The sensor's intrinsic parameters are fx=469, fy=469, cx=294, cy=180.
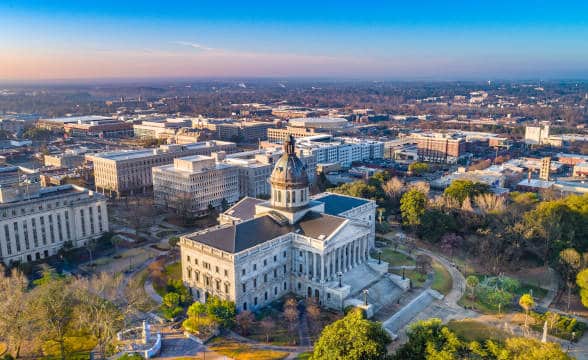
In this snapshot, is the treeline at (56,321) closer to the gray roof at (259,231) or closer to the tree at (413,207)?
the gray roof at (259,231)

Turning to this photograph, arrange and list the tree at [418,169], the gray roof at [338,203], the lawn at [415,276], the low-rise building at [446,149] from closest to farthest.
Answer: the lawn at [415,276] < the gray roof at [338,203] < the tree at [418,169] < the low-rise building at [446,149]

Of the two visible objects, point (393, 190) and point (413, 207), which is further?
point (393, 190)

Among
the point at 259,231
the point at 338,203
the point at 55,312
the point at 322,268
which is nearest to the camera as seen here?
the point at 55,312

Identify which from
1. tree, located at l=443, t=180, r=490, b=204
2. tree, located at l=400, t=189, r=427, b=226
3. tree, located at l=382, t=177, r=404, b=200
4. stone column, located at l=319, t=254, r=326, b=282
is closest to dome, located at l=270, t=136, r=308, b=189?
stone column, located at l=319, t=254, r=326, b=282

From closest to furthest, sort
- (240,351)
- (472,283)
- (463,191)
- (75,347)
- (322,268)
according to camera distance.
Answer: (240,351)
(75,347)
(322,268)
(472,283)
(463,191)

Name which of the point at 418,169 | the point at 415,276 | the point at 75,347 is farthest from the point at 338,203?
the point at 418,169

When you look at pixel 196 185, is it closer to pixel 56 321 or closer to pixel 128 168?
pixel 128 168

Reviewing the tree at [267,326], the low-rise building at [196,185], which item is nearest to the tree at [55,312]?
the tree at [267,326]
